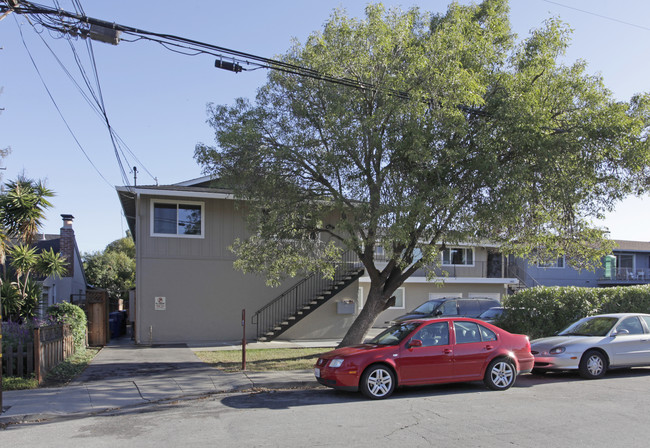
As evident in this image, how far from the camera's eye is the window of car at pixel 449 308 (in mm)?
19573

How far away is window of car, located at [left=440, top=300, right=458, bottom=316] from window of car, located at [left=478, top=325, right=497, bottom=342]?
381 inches

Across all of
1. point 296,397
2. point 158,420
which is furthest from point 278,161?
point 158,420

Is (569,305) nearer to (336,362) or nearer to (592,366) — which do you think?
(592,366)

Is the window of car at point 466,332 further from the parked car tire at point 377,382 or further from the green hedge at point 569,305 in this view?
the green hedge at point 569,305

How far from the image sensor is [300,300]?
2034cm

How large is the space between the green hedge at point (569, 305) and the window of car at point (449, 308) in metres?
4.02

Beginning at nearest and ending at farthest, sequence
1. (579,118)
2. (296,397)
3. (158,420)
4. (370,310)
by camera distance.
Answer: (158,420) → (296,397) → (579,118) → (370,310)

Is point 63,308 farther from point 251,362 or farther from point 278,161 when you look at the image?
point 278,161

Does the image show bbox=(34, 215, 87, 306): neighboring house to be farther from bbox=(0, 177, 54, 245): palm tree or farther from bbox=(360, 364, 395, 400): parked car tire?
bbox=(360, 364, 395, 400): parked car tire

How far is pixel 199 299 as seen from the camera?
19109mm

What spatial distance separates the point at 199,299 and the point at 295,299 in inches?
144

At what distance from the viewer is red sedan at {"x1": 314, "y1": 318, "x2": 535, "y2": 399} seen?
29.3 feet

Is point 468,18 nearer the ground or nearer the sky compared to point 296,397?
nearer the sky

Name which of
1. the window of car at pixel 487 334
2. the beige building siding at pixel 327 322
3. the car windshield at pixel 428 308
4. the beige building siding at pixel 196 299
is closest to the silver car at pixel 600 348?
the window of car at pixel 487 334
